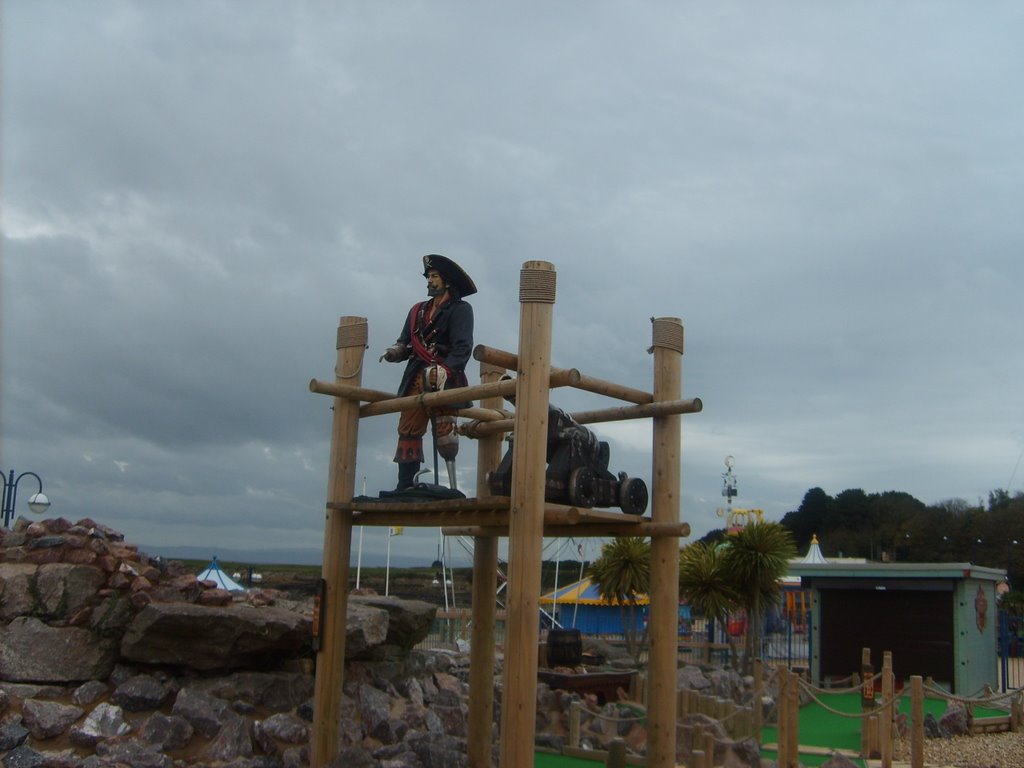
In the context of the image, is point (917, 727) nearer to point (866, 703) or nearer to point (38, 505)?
point (866, 703)

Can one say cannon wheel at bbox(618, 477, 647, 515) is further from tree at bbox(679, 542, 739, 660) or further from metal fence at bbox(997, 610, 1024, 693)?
metal fence at bbox(997, 610, 1024, 693)

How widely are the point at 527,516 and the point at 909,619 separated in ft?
46.3

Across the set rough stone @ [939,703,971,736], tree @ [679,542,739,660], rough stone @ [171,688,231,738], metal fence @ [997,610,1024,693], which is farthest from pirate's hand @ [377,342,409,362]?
metal fence @ [997,610,1024,693]

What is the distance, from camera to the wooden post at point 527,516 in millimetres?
6168

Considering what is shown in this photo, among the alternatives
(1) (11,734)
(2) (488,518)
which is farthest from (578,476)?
(1) (11,734)

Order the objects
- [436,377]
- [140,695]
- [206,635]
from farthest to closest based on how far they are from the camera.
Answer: [206,635] → [140,695] → [436,377]

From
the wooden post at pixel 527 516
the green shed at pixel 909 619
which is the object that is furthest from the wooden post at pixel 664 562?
the green shed at pixel 909 619

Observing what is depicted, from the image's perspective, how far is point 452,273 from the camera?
838 centimetres

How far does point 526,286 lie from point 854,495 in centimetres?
7056

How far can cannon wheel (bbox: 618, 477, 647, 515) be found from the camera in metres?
7.38

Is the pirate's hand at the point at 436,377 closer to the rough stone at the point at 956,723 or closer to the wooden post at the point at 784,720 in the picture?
the wooden post at the point at 784,720

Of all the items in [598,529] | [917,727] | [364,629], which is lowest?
[917,727]

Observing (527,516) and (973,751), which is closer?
(527,516)

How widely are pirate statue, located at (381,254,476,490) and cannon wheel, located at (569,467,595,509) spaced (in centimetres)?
136
